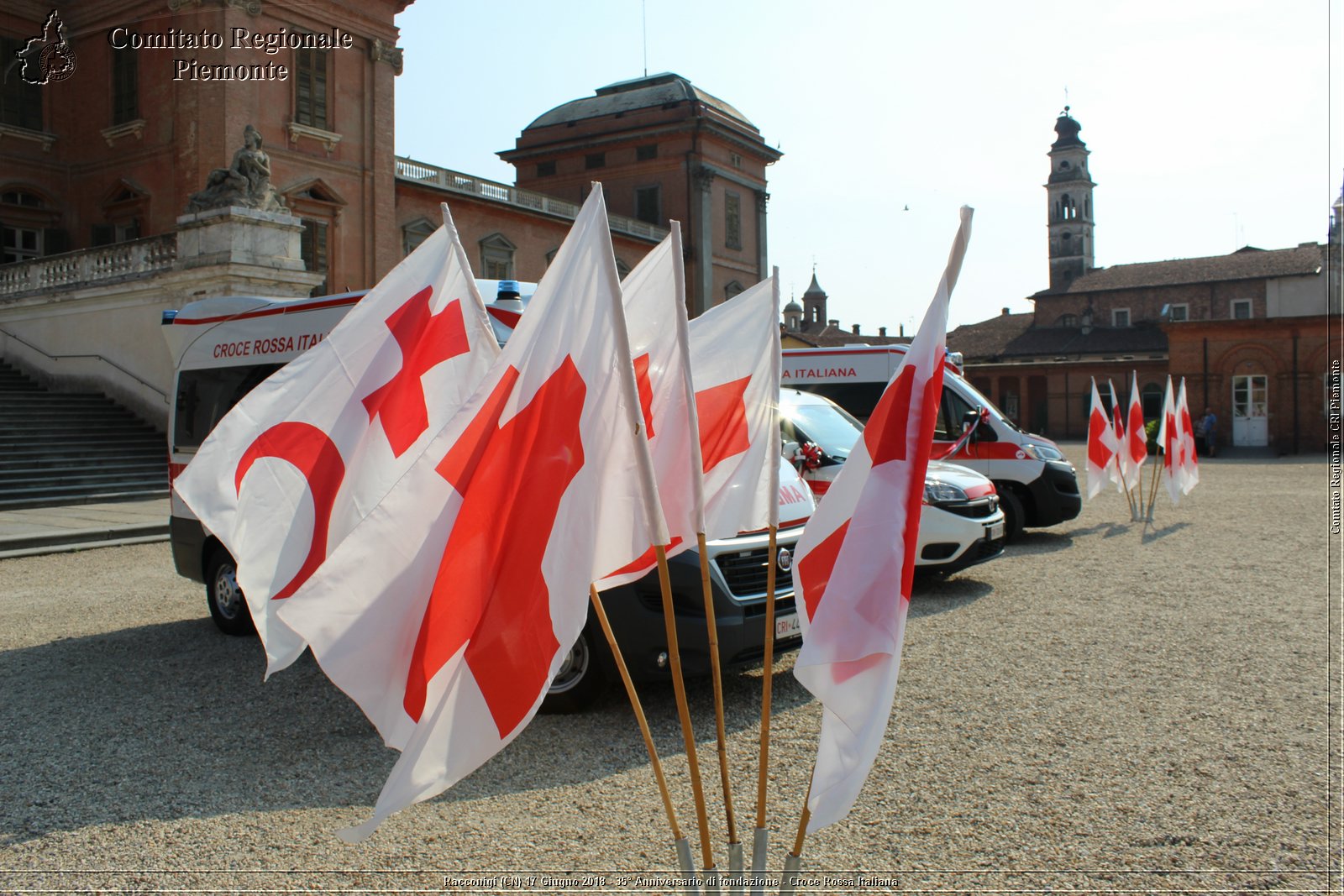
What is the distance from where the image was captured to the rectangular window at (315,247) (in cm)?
3005

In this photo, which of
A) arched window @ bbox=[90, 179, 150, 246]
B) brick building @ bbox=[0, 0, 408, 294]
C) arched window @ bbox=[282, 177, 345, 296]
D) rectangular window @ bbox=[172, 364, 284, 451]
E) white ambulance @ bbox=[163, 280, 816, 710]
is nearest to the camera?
white ambulance @ bbox=[163, 280, 816, 710]

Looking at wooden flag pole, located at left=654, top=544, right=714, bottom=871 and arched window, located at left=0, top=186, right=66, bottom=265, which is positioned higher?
arched window, located at left=0, top=186, right=66, bottom=265

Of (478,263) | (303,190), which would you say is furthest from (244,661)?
(478,263)

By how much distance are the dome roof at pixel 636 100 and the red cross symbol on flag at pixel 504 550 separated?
1929 inches

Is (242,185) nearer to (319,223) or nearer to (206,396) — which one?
(319,223)

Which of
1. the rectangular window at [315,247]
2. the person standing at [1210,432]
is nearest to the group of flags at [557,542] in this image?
the rectangular window at [315,247]

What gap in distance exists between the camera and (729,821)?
9.90 feet

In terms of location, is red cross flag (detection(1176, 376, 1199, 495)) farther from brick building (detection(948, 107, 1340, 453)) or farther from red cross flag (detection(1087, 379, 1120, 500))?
brick building (detection(948, 107, 1340, 453))

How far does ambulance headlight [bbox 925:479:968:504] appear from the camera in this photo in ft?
31.3

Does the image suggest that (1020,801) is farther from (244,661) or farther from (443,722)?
(244,661)

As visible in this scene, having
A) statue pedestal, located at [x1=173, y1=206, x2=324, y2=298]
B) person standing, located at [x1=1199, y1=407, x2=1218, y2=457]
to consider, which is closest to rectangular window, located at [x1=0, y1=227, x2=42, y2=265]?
statue pedestal, located at [x1=173, y1=206, x2=324, y2=298]

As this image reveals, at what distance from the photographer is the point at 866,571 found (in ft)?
9.32

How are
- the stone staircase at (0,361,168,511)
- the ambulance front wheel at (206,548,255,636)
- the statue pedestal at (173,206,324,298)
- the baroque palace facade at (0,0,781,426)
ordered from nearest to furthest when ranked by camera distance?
the ambulance front wheel at (206,548,255,636) < the stone staircase at (0,361,168,511) < the statue pedestal at (173,206,324,298) < the baroque palace facade at (0,0,781,426)

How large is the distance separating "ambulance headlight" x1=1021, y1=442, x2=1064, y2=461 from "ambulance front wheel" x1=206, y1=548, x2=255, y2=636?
358 inches
